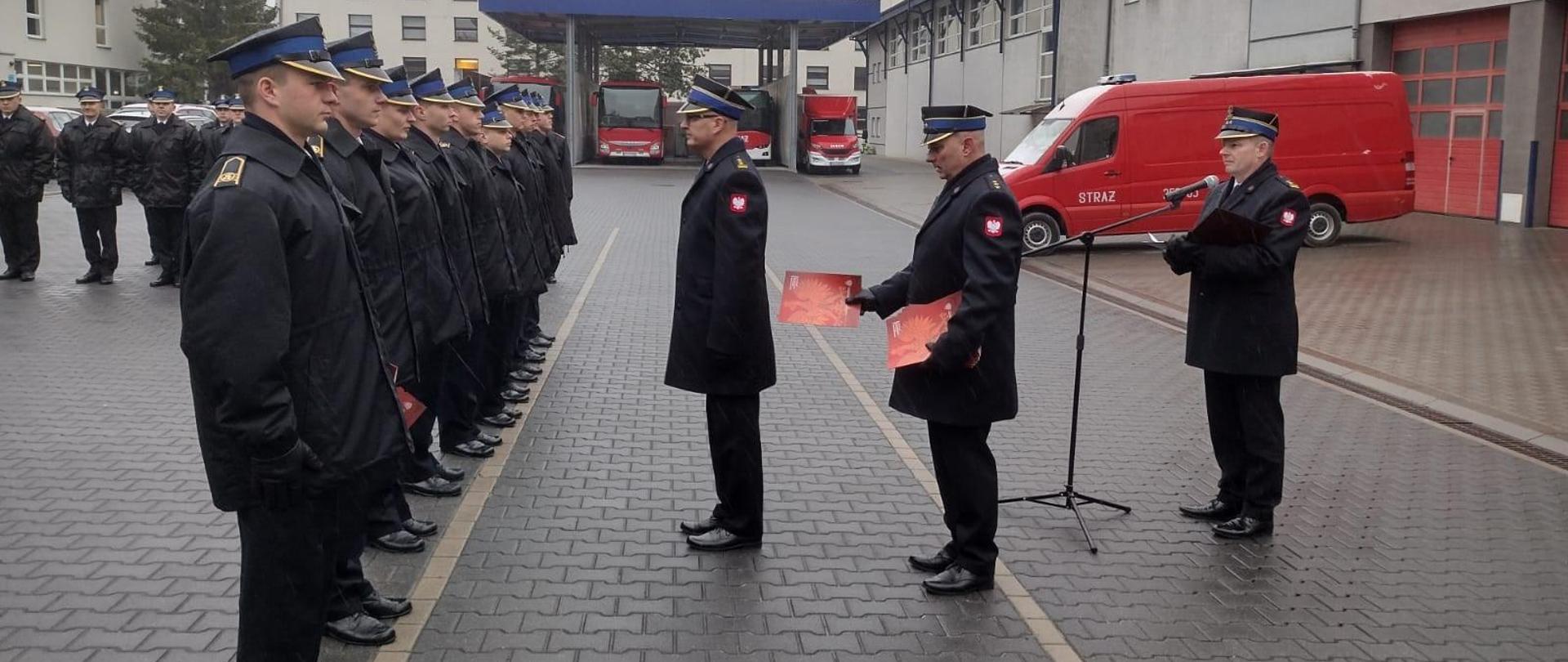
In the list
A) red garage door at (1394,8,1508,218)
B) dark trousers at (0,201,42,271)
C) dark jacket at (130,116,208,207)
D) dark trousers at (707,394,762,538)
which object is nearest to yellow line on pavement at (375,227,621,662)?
dark trousers at (707,394,762,538)

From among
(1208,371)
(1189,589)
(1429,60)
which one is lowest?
(1189,589)

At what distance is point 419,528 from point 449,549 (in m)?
0.24

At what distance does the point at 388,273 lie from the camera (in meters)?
5.22

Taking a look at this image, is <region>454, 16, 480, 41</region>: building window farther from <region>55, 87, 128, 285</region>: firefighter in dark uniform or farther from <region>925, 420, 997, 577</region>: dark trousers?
<region>925, 420, 997, 577</region>: dark trousers

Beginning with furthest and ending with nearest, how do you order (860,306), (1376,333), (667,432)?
1. (1376,333)
2. (667,432)
3. (860,306)

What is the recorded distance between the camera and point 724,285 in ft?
18.4

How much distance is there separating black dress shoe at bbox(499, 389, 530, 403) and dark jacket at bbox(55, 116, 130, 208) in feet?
25.5

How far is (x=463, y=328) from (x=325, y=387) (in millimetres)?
2723

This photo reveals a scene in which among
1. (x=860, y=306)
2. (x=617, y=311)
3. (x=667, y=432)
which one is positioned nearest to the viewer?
(x=860, y=306)

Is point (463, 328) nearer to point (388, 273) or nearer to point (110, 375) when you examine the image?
point (388, 273)

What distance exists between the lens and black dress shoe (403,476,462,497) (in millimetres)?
6629

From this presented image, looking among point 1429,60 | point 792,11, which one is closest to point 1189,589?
point 1429,60

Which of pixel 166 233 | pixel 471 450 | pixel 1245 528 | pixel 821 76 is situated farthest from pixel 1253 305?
pixel 821 76

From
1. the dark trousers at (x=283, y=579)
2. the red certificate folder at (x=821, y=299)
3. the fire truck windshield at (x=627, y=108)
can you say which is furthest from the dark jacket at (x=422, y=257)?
the fire truck windshield at (x=627, y=108)
